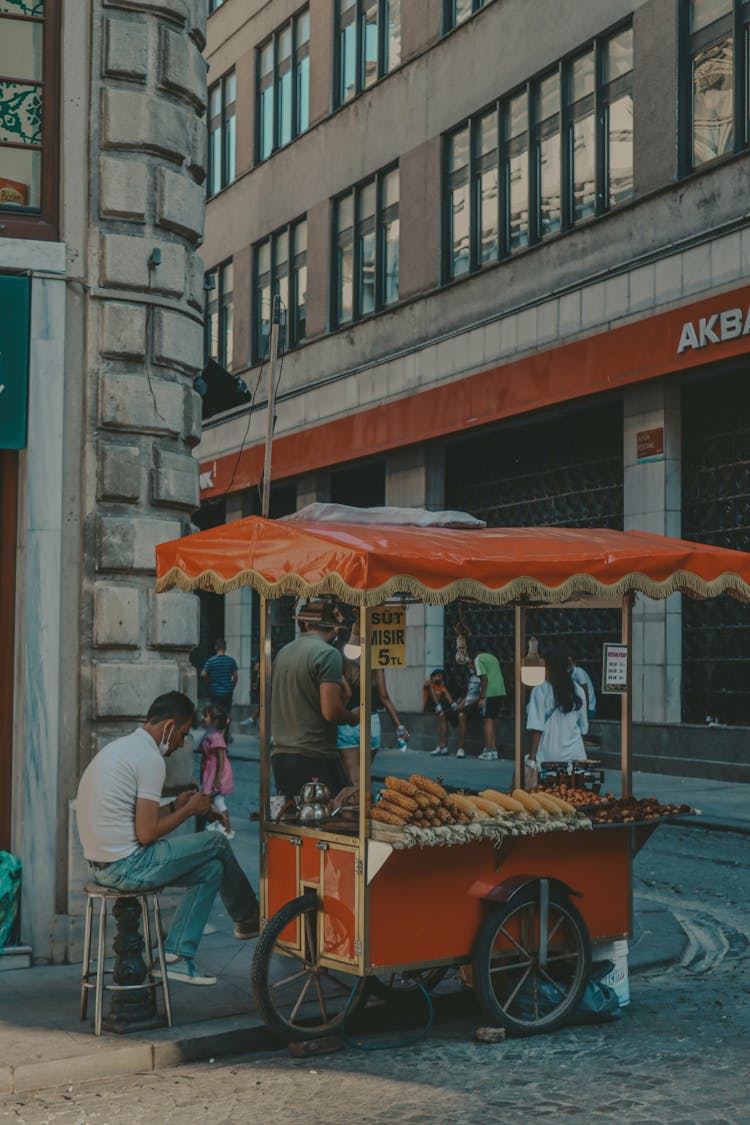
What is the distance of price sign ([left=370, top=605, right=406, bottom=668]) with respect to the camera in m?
7.30

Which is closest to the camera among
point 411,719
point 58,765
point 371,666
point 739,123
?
point 371,666

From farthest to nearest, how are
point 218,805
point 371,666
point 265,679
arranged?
point 218,805 < point 265,679 < point 371,666

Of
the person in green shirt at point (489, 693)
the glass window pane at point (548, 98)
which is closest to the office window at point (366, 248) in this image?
the glass window pane at point (548, 98)

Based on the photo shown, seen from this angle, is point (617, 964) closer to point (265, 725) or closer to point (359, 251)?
point (265, 725)

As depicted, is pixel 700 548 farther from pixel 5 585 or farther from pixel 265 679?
pixel 5 585

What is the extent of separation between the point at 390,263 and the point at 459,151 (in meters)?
2.72

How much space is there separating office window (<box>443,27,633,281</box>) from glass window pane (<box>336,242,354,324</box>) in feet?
11.3

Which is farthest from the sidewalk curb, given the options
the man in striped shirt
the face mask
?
the man in striped shirt

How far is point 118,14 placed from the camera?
352 inches

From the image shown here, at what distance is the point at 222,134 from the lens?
3297cm

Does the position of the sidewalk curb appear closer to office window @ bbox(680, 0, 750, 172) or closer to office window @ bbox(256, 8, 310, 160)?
office window @ bbox(680, 0, 750, 172)

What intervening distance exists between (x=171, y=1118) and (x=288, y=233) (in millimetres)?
25406

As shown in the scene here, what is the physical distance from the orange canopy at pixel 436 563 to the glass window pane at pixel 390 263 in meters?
18.0

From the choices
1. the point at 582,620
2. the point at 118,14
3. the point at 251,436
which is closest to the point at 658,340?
the point at 582,620
